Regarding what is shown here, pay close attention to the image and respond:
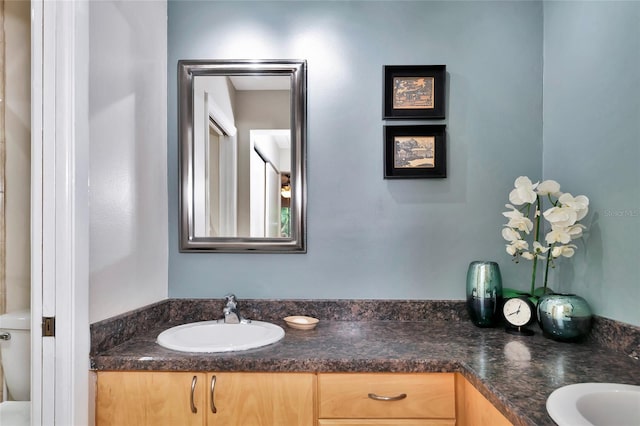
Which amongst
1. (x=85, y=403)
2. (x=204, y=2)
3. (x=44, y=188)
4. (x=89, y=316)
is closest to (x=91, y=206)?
(x=44, y=188)

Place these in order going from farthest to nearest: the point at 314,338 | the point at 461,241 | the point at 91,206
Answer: the point at 461,241
the point at 314,338
the point at 91,206

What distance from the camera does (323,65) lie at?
6.07 feet

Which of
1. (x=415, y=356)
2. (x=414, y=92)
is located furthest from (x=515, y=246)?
(x=414, y=92)

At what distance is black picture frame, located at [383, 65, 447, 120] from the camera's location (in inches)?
71.6

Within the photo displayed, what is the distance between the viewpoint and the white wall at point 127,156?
53.6 inches

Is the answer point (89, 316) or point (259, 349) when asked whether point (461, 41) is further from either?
point (89, 316)

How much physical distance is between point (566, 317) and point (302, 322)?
0.99m

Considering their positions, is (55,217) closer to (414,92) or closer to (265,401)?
(265,401)

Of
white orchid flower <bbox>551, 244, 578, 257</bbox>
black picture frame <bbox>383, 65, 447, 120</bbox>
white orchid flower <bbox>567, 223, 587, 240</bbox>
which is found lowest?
white orchid flower <bbox>551, 244, 578, 257</bbox>

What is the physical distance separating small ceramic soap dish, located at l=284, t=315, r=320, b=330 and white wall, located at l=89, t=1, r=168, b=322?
61 centimetres

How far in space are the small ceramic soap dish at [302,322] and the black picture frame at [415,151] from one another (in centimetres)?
72

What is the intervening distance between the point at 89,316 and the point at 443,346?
1215mm

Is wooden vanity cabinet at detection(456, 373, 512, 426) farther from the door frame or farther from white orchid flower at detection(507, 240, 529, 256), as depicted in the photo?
the door frame

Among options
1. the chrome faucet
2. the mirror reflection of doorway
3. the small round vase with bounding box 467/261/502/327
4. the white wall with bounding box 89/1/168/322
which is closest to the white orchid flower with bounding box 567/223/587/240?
the small round vase with bounding box 467/261/502/327
